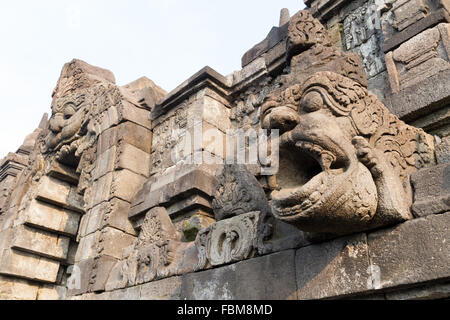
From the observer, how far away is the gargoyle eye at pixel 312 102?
95.9 inches

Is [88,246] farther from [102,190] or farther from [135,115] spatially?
[135,115]

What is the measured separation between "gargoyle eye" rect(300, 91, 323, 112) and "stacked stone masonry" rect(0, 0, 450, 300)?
0.01 metres

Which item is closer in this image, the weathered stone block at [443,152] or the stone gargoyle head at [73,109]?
the weathered stone block at [443,152]

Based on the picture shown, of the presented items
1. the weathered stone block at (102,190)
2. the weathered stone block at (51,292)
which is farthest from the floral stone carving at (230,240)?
the weathered stone block at (51,292)

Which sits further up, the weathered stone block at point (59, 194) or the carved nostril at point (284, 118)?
the weathered stone block at point (59, 194)

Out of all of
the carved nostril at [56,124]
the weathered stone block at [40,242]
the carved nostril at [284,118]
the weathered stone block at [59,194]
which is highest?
the carved nostril at [56,124]

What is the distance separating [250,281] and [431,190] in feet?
4.35

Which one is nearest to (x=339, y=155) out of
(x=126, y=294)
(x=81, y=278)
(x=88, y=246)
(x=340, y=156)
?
(x=340, y=156)

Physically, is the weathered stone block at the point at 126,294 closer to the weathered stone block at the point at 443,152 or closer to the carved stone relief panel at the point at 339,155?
the carved stone relief panel at the point at 339,155

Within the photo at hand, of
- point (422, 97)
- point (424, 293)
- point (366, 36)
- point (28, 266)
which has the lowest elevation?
point (424, 293)

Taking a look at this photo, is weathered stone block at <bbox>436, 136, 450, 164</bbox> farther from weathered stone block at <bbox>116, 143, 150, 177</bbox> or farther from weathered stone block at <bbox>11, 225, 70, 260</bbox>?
weathered stone block at <bbox>11, 225, 70, 260</bbox>

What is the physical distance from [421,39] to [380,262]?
74.6 inches

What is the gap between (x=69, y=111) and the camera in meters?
7.21

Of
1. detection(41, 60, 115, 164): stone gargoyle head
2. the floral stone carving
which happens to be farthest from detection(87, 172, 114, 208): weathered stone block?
the floral stone carving
